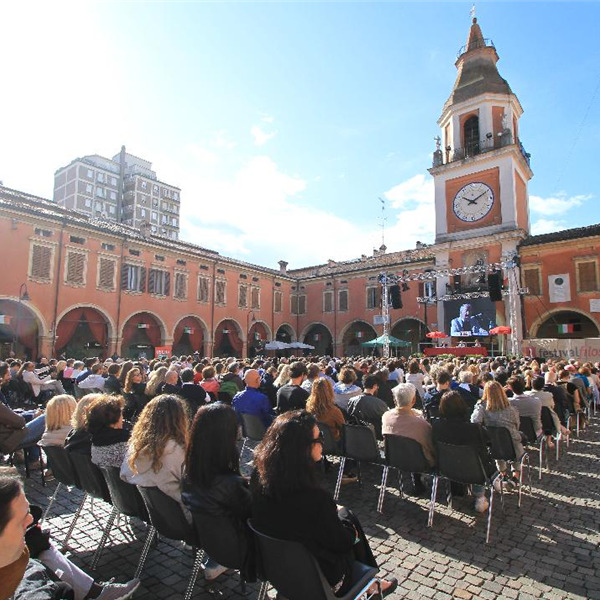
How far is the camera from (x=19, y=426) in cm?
462

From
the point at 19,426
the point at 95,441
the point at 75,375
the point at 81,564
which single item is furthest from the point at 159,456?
the point at 75,375

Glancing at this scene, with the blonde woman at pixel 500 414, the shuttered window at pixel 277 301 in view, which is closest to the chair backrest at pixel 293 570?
the blonde woman at pixel 500 414

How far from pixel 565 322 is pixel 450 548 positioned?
894 inches

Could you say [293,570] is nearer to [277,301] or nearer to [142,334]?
[142,334]

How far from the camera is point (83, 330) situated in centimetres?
2084

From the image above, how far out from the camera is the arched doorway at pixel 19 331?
1780 centimetres

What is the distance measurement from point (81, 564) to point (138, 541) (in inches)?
20.5

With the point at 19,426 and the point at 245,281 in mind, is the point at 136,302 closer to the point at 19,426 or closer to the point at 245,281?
Answer: the point at 245,281

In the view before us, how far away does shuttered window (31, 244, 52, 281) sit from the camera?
18.5 m

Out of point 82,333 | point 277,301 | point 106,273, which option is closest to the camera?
point 82,333

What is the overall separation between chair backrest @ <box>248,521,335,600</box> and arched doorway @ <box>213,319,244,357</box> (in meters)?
25.3

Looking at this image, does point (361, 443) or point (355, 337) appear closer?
point (361, 443)

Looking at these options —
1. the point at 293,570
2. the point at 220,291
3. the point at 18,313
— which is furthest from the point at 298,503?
the point at 220,291

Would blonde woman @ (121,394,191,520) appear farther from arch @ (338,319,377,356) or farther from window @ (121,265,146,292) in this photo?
arch @ (338,319,377,356)
